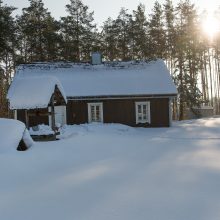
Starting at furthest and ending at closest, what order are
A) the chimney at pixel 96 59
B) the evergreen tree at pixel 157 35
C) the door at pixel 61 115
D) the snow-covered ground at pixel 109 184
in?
the evergreen tree at pixel 157 35 < the chimney at pixel 96 59 < the door at pixel 61 115 < the snow-covered ground at pixel 109 184

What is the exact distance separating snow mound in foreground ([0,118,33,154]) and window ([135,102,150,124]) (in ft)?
49.4

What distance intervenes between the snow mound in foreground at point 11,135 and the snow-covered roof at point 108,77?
13.8 m

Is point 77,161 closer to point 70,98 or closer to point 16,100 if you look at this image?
point 16,100

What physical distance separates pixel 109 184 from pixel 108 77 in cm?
2116

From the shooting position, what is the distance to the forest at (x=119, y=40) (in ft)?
130

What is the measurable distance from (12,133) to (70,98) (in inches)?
575

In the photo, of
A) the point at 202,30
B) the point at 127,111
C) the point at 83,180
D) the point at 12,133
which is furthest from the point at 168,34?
the point at 83,180

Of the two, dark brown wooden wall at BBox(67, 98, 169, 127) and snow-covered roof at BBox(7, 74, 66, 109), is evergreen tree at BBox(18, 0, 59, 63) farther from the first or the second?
snow-covered roof at BBox(7, 74, 66, 109)

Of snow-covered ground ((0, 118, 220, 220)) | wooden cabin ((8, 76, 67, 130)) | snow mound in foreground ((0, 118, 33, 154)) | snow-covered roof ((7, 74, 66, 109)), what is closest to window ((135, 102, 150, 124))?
wooden cabin ((8, 76, 67, 130))

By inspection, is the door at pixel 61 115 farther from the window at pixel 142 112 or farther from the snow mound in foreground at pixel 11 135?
the snow mound in foreground at pixel 11 135

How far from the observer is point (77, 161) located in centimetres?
1054

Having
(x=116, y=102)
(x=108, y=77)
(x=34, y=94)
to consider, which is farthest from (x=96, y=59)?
(x=34, y=94)

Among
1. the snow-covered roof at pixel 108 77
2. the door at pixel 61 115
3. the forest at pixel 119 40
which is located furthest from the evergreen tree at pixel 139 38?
the door at pixel 61 115

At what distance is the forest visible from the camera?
39.8 meters
